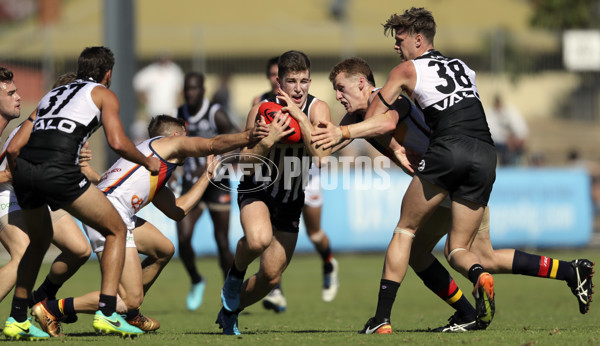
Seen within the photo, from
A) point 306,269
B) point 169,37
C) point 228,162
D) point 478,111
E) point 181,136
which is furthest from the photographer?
point 169,37

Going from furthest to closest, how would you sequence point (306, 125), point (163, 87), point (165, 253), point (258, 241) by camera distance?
point (163, 87), point (165, 253), point (258, 241), point (306, 125)

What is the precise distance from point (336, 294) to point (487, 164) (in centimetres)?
574

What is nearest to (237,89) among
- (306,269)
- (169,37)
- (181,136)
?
(169,37)

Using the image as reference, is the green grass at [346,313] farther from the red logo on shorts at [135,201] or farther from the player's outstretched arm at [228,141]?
the player's outstretched arm at [228,141]

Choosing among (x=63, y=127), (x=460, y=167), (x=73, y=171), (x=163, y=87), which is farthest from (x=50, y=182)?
(x=163, y=87)

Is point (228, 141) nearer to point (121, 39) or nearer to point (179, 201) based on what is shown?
point (179, 201)

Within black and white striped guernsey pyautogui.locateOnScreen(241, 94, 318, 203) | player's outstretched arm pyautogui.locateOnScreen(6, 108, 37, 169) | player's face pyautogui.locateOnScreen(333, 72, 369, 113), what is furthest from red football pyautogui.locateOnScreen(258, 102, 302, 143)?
player's outstretched arm pyautogui.locateOnScreen(6, 108, 37, 169)

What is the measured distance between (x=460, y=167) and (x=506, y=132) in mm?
14744

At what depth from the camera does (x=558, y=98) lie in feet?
82.2

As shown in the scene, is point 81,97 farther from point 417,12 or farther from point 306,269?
point 306,269

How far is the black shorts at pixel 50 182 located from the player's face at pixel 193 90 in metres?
4.73

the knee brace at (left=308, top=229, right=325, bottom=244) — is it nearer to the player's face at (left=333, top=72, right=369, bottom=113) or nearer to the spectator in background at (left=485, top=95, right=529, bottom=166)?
the player's face at (left=333, top=72, right=369, bottom=113)

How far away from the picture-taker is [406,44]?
24.7 ft

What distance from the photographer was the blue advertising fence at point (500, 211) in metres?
17.0
